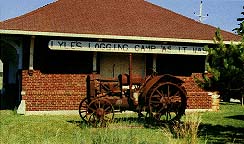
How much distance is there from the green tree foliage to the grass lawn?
1.24 meters

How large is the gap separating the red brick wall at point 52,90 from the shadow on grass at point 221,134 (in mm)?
5315

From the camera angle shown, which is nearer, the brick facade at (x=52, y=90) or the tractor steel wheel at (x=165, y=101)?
the tractor steel wheel at (x=165, y=101)

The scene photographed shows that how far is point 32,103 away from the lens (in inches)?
554

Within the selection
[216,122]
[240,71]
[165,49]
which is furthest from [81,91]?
[240,71]

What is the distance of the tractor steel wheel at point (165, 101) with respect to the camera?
444 inches

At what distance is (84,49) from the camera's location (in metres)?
14.4

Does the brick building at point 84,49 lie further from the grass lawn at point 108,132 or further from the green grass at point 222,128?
the green grass at point 222,128

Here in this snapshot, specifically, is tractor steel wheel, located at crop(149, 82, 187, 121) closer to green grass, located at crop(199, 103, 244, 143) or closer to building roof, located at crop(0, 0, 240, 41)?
green grass, located at crop(199, 103, 244, 143)

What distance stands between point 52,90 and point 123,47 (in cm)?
320

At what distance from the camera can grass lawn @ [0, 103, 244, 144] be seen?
6.85 meters

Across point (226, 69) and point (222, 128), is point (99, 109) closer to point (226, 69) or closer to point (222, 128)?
point (222, 128)

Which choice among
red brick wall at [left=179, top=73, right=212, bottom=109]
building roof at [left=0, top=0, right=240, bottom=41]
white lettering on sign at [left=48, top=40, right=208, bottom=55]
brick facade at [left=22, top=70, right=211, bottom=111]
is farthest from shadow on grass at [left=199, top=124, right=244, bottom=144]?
brick facade at [left=22, top=70, right=211, bottom=111]

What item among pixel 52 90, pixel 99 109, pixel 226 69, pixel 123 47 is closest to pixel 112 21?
pixel 123 47

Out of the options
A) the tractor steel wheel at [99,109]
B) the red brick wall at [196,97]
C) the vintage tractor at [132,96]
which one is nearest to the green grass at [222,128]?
the vintage tractor at [132,96]
